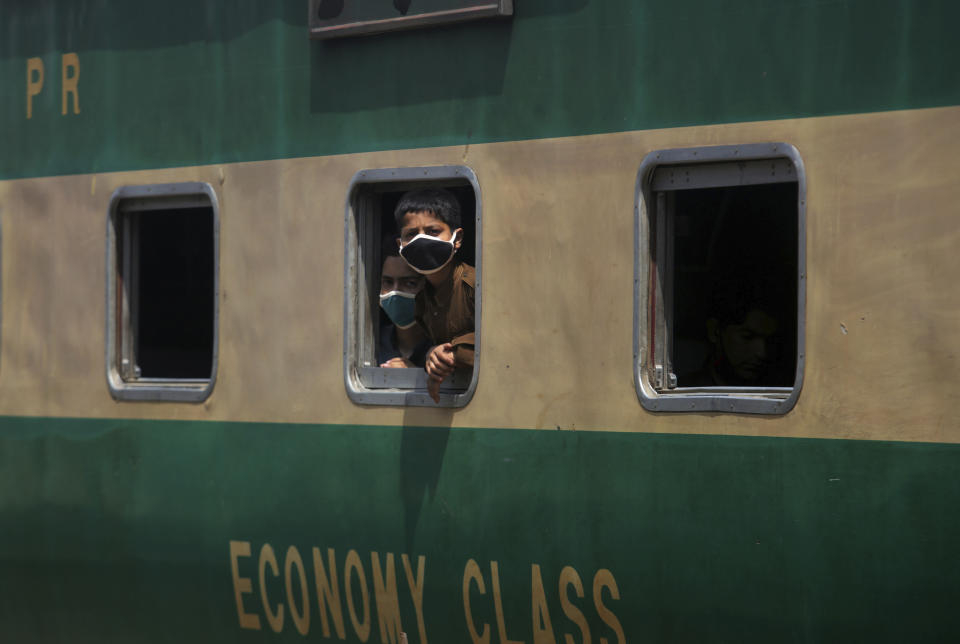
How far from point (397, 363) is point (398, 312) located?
0.21m

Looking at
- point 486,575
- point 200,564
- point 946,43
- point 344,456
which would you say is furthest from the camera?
point 200,564

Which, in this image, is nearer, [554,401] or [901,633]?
[901,633]

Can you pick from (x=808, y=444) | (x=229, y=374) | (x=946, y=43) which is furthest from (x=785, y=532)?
(x=229, y=374)

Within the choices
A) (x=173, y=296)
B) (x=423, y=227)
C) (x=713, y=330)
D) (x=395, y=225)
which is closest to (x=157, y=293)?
(x=173, y=296)

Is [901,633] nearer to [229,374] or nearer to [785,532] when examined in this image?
A: [785,532]

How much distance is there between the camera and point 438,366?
510 centimetres

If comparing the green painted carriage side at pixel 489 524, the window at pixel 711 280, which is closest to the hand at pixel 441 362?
the green painted carriage side at pixel 489 524

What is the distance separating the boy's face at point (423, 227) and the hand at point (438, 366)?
15.8 inches

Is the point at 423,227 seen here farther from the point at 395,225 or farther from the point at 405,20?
the point at 405,20

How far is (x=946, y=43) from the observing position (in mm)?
4230

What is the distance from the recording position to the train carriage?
432 cm

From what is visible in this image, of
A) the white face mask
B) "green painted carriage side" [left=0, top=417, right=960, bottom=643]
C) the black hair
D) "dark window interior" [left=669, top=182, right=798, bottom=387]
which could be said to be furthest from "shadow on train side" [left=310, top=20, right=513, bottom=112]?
"green painted carriage side" [left=0, top=417, right=960, bottom=643]

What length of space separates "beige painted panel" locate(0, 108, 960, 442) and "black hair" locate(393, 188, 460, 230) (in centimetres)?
12

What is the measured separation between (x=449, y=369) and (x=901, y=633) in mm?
1794
